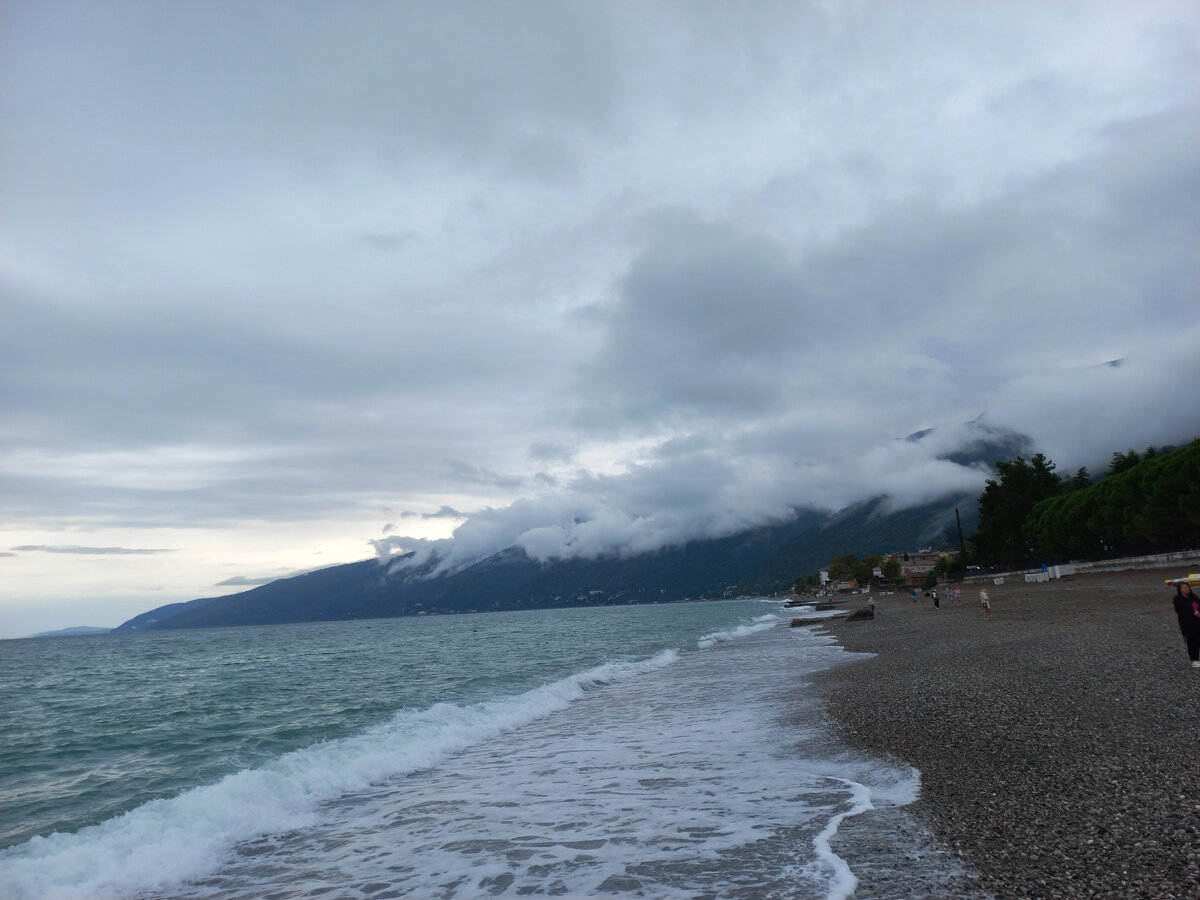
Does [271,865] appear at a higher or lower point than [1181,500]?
lower

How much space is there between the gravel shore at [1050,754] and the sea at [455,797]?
1.13m

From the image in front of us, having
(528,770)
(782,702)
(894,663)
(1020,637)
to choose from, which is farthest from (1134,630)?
(528,770)

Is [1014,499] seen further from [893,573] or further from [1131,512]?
[893,573]

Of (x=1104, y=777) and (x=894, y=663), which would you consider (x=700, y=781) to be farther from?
(x=894, y=663)

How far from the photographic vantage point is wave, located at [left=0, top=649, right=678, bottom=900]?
34.1 feet

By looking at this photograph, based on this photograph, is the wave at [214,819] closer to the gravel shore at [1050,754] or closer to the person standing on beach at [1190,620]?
the gravel shore at [1050,754]

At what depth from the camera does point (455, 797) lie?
13492mm

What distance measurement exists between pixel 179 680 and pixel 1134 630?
54113mm

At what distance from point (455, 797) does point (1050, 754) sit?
10345 millimetres

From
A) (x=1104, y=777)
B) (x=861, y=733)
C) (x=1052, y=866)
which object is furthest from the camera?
(x=861, y=733)

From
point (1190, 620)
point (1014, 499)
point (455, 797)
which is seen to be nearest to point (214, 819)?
point (455, 797)

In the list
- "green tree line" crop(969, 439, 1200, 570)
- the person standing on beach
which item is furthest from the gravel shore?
"green tree line" crop(969, 439, 1200, 570)

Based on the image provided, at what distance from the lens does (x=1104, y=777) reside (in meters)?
Answer: 9.11

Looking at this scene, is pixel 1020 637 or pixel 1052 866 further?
pixel 1020 637
